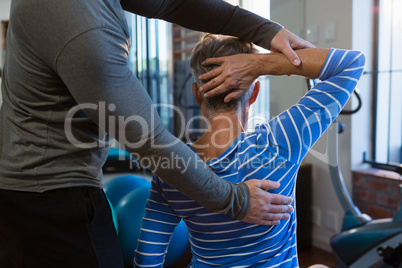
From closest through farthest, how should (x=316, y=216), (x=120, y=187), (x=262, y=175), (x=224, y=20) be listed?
(x=262, y=175) → (x=224, y=20) → (x=120, y=187) → (x=316, y=216)

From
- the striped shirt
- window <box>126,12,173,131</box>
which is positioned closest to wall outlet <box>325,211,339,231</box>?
window <box>126,12,173,131</box>

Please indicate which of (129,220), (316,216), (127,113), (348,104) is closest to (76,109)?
(127,113)

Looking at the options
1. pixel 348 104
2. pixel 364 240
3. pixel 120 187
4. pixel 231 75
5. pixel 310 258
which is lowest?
pixel 310 258

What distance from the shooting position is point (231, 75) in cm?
95

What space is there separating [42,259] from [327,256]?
2.32 metres

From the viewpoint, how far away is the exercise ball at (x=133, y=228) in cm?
219

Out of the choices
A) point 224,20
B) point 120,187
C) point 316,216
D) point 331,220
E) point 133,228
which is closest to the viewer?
point 224,20

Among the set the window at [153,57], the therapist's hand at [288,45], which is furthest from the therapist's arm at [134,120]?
the window at [153,57]

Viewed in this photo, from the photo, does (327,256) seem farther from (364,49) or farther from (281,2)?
(281,2)

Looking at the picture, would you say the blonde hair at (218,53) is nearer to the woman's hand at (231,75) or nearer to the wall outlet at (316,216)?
the woman's hand at (231,75)

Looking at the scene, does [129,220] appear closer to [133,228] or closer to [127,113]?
[133,228]

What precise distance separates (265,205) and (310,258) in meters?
2.04

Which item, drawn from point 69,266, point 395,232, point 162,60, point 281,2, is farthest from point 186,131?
point 69,266

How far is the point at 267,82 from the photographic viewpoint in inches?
123
